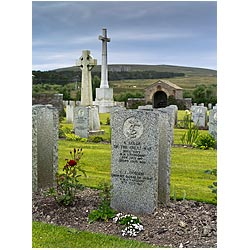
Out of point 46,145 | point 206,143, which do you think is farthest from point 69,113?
point 46,145

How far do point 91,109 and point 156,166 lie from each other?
10.8m

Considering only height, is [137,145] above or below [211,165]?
above

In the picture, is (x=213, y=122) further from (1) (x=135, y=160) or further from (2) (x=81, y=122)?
(1) (x=135, y=160)

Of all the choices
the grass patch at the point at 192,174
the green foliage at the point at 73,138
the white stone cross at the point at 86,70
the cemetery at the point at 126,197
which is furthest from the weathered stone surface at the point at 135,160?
the white stone cross at the point at 86,70

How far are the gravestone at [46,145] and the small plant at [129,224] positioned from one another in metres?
1.96

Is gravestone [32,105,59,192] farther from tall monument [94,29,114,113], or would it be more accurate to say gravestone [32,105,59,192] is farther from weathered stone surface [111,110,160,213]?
tall monument [94,29,114,113]

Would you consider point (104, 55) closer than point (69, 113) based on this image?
No

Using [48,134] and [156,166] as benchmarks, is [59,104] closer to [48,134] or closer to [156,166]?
[48,134]

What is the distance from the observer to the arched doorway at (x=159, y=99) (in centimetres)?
3872

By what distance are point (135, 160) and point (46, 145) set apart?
6.32 feet

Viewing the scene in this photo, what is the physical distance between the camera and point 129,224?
5.13m

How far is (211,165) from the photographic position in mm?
9633

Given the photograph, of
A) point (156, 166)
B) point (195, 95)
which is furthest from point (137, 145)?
point (195, 95)

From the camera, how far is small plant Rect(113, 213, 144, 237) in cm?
498
